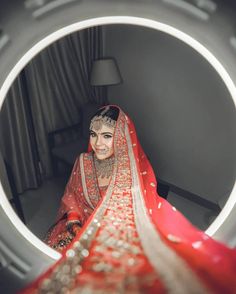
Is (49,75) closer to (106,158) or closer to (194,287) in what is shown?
(106,158)

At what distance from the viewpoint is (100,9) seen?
2.43 ft

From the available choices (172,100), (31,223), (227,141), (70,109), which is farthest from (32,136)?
(227,141)

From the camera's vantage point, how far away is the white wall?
90.4 inches

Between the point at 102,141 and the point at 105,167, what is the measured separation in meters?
0.13

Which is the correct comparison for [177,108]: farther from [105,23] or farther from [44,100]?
[105,23]

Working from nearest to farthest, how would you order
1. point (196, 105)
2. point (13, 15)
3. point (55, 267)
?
point (13, 15), point (55, 267), point (196, 105)

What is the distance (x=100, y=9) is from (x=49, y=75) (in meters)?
1.87

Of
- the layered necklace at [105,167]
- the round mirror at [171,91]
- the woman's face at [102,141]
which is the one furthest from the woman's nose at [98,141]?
the round mirror at [171,91]

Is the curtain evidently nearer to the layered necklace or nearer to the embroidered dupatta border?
the layered necklace

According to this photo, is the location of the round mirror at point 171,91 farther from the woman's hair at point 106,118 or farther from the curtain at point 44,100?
the woman's hair at point 106,118

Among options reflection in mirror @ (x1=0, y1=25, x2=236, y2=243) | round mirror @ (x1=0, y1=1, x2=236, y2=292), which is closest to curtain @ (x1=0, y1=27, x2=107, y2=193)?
reflection in mirror @ (x1=0, y1=25, x2=236, y2=243)

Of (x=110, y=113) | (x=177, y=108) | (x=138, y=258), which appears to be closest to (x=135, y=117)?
(x=177, y=108)

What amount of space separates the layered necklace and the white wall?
0.95 m

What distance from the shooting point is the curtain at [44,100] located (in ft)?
7.72
